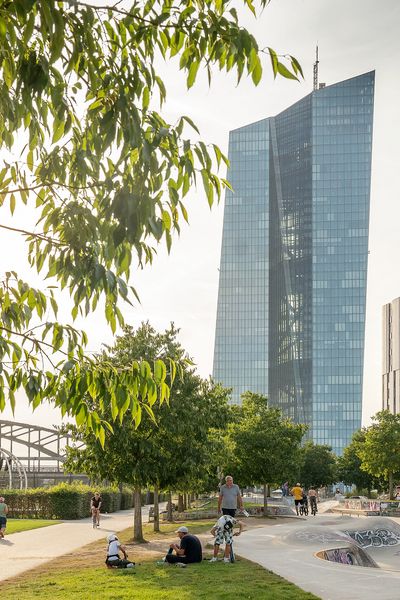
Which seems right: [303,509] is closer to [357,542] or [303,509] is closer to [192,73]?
[357,542]

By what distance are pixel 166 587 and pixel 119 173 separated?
11.4 metres

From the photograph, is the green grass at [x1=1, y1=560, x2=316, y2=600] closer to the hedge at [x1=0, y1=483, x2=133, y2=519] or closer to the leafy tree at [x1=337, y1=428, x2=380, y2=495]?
the hedge at [x1=0, y1=483, x2=133, y2=519]

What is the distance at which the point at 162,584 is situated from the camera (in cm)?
1517

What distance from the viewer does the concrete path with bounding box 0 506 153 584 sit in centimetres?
2102

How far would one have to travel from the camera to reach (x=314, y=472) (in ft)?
381

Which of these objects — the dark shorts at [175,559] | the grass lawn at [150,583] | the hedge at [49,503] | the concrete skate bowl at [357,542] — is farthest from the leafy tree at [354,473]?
the dark shorts at [175,559]

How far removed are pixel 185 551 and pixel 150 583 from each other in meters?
3.10

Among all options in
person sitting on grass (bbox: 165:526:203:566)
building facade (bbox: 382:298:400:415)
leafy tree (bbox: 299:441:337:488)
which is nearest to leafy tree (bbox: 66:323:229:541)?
person sitting on grass (bbox: 165:526:203:566)

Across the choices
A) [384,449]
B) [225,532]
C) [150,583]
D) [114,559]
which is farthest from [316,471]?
[150,583]

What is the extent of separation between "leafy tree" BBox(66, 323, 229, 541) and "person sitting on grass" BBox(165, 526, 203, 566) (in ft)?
19.8

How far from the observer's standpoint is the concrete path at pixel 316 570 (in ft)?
44.0

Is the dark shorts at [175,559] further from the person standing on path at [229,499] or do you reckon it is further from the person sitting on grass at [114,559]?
the person standing on path at [229,499]

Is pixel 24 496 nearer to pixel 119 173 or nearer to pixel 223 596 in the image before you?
pixel 223 596

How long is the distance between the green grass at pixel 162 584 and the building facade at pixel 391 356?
164 m
